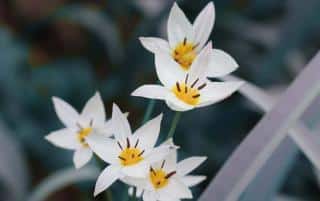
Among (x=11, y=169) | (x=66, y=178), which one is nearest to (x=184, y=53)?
(x=66, y=178)

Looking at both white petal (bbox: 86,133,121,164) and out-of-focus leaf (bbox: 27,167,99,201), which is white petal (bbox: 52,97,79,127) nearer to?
white petal (bbox: 86,133,121,164)

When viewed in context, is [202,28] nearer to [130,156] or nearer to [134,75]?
[130,156]

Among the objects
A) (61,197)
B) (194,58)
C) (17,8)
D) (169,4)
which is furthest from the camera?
(17,8)

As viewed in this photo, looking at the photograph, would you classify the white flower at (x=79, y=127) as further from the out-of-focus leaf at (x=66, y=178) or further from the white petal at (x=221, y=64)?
the out-of-focus leaf at (x=66, y=178)

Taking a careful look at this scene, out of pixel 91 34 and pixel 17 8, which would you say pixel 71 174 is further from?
pixel 17 8

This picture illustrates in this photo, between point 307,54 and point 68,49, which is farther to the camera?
point 68,49

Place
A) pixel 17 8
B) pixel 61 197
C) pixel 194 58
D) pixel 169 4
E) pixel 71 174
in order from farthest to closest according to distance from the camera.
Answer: pixel 17 8 < pixel 61 197 < pixel 169 4 < pixel 71 174 < pixel 194 58

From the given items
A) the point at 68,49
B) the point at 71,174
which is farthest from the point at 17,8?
the point at 71,174
